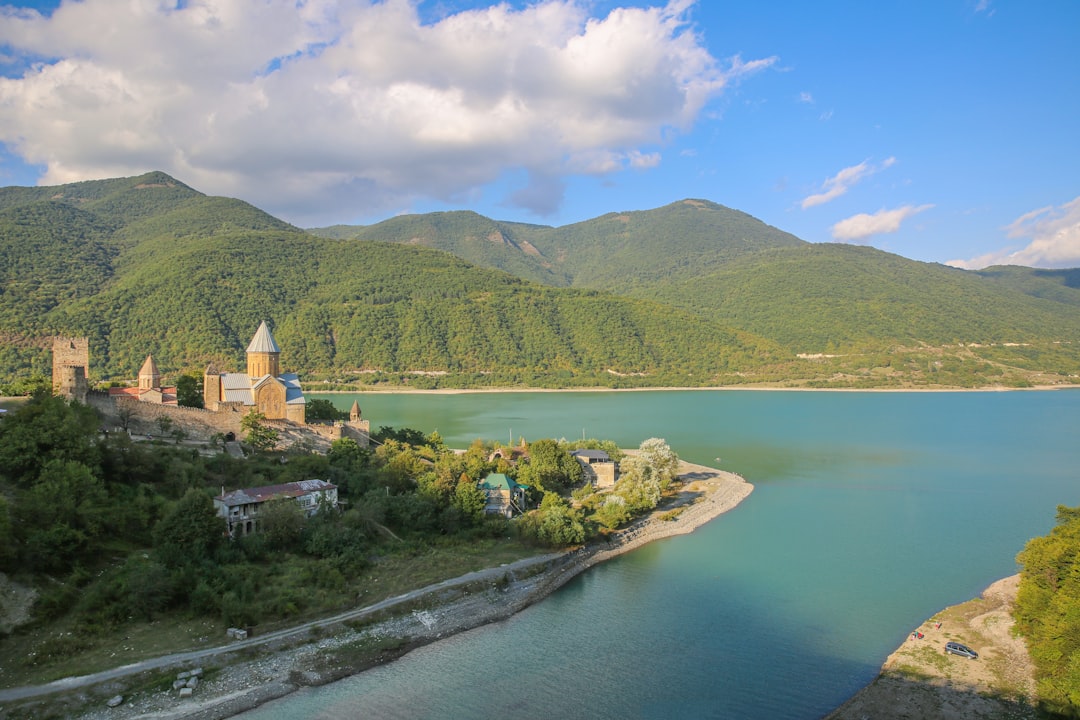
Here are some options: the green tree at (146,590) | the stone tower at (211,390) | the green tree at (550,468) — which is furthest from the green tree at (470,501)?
the stone tower at (211,390)

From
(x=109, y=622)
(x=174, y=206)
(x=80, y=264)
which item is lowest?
(x=109, y=622)

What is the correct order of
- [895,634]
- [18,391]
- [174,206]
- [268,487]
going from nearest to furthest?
[895,634] < [268,487] < [18,391] < [174,206]

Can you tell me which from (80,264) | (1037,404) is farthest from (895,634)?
(80,264)

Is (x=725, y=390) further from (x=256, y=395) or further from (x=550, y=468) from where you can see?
(x=256, y=395)

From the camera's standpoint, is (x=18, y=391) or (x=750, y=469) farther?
(x=750, y=469)

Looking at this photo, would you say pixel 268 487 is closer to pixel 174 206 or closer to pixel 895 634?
pixel 895 634

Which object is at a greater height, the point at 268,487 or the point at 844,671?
the point at 268,487

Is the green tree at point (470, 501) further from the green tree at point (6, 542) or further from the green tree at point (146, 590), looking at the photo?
the green tree at point (6, 542)

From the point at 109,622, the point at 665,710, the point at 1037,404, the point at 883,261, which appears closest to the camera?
the point at 665,710
